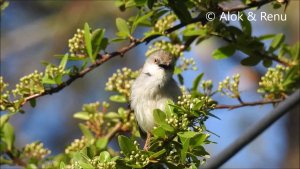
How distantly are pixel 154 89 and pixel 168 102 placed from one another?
118 centimetres

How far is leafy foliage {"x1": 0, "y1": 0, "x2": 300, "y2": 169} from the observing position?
2.26 meters

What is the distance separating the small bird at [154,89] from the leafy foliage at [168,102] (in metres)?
0.07

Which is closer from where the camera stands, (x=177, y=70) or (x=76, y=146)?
(x=76, y=146)

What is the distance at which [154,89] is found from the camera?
11.6ft

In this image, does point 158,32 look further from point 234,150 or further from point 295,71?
point 234,150

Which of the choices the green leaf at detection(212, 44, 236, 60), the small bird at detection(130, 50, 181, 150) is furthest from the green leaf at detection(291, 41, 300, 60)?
the small bird at detection(130, 50, 181, 150)

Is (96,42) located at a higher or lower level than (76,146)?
higher

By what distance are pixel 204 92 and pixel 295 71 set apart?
555 millimetres

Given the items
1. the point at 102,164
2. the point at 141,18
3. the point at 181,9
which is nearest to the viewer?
the point at 102,164

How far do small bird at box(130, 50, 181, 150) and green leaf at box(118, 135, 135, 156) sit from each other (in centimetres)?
115

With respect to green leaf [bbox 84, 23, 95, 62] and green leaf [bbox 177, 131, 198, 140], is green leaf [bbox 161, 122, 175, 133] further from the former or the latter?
green leaf [bbox 84, 23, 95, 62]

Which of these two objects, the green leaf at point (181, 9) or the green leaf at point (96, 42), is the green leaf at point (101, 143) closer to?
the green leaf at point (96, 42)

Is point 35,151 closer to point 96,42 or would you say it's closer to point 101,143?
point 101,143

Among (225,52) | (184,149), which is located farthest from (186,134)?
Answer: (225,52)
